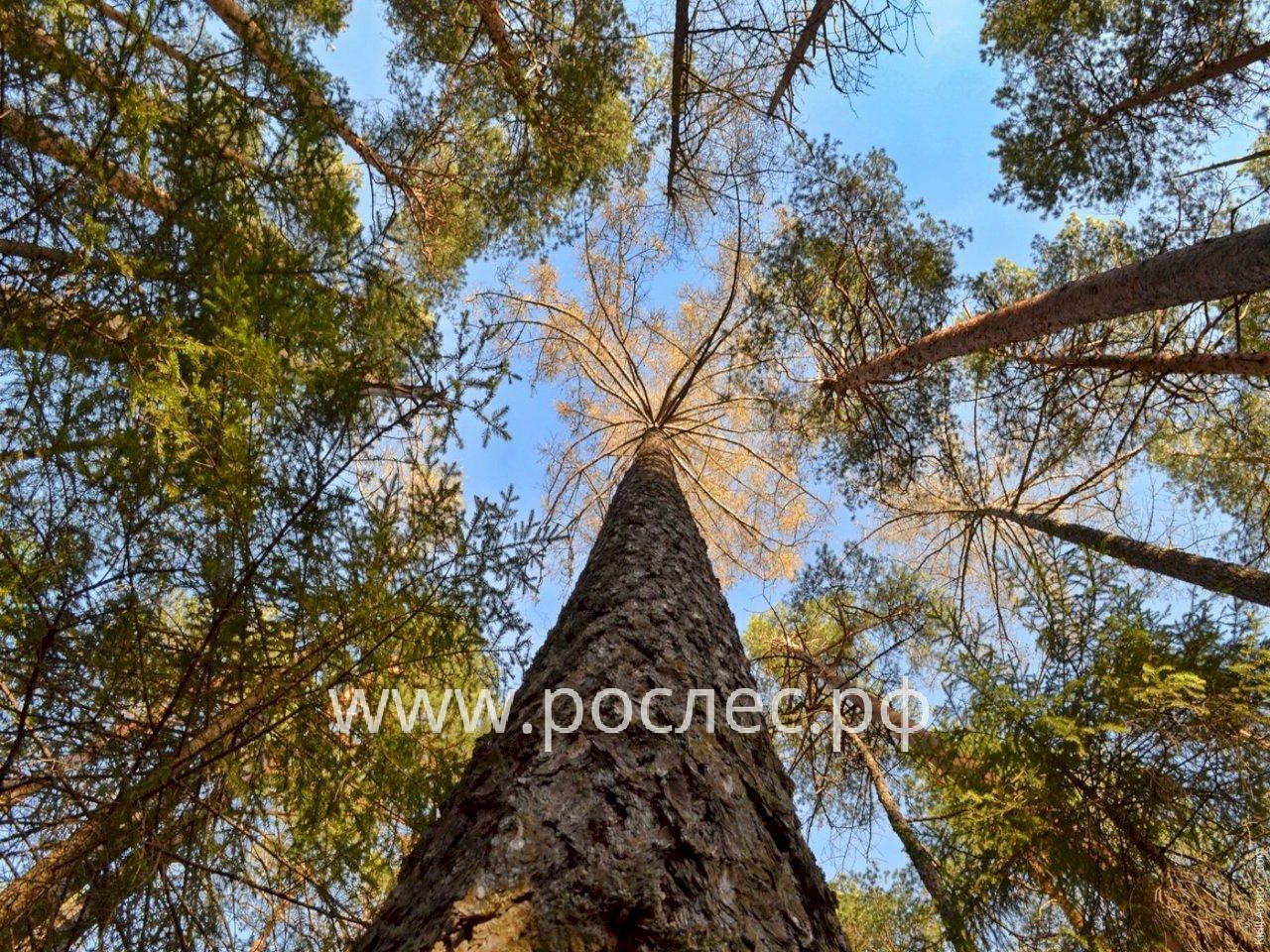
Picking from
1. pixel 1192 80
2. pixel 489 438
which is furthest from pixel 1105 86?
pixel 489 438

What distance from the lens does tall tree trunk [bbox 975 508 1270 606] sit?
520cm

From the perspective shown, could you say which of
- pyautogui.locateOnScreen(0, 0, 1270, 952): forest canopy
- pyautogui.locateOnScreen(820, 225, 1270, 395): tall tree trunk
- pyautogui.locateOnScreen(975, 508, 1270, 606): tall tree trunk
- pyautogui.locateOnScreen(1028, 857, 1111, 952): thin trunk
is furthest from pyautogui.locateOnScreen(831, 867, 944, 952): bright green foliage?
pyautogui.locateOnScreen(820, 225, 1270, 395): tall tree trunk

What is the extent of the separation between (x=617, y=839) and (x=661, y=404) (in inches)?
369

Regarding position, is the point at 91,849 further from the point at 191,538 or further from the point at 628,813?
the point at 628,813

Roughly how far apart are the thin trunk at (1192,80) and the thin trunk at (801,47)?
2.72 metres

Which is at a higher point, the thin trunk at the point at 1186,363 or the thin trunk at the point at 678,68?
the thin trunk at the point at 678,68

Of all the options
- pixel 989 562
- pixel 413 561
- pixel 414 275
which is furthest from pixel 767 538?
pixel 413 561

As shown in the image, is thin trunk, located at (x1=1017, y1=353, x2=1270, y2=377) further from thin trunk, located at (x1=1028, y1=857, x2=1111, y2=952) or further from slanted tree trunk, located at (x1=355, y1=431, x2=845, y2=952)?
slanted tree trunk, located at (x1=355, y1=431, x2=845, y2=952)

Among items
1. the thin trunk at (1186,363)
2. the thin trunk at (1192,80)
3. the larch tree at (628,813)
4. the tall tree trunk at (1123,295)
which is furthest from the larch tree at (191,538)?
the thin trunk at (1192,80)

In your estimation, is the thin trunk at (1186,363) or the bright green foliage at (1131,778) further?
the thin trunk at (1186,363)

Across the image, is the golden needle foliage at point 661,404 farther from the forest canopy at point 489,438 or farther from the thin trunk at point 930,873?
the thin trunk at point 930,873

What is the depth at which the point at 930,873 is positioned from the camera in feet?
14.8

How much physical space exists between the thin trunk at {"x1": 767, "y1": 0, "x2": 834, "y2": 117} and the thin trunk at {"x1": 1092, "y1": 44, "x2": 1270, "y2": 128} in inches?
107

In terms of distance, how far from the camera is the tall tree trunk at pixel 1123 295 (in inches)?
140
